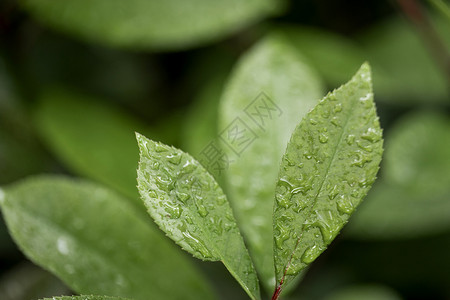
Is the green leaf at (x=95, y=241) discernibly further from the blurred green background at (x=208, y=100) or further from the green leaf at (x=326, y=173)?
the green leaf at (x=326, y=173)

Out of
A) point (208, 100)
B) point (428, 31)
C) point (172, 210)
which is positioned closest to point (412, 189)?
point (428, 31)

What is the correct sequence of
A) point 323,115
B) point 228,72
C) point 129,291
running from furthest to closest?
point 228,72 < point 129,291 < point 323,115

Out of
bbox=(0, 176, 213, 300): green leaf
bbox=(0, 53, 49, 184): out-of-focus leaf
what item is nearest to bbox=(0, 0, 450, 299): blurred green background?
bbox=(0, 53, 49, 184): out-of-focus leaf

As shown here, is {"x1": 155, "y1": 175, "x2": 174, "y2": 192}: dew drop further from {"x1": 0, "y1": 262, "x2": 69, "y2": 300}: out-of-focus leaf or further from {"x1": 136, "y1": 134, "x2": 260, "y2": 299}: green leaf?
{"x1": 0, "y1": 262, "x2": 69, "y2": 300}: out-of-focus leaf

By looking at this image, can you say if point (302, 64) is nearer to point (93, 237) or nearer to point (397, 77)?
A: point (93, 237)

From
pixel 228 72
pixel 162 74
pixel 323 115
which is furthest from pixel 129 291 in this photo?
pixel 162 74

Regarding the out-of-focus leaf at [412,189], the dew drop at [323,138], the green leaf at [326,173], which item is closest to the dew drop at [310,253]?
the green leaf at [326,173]
